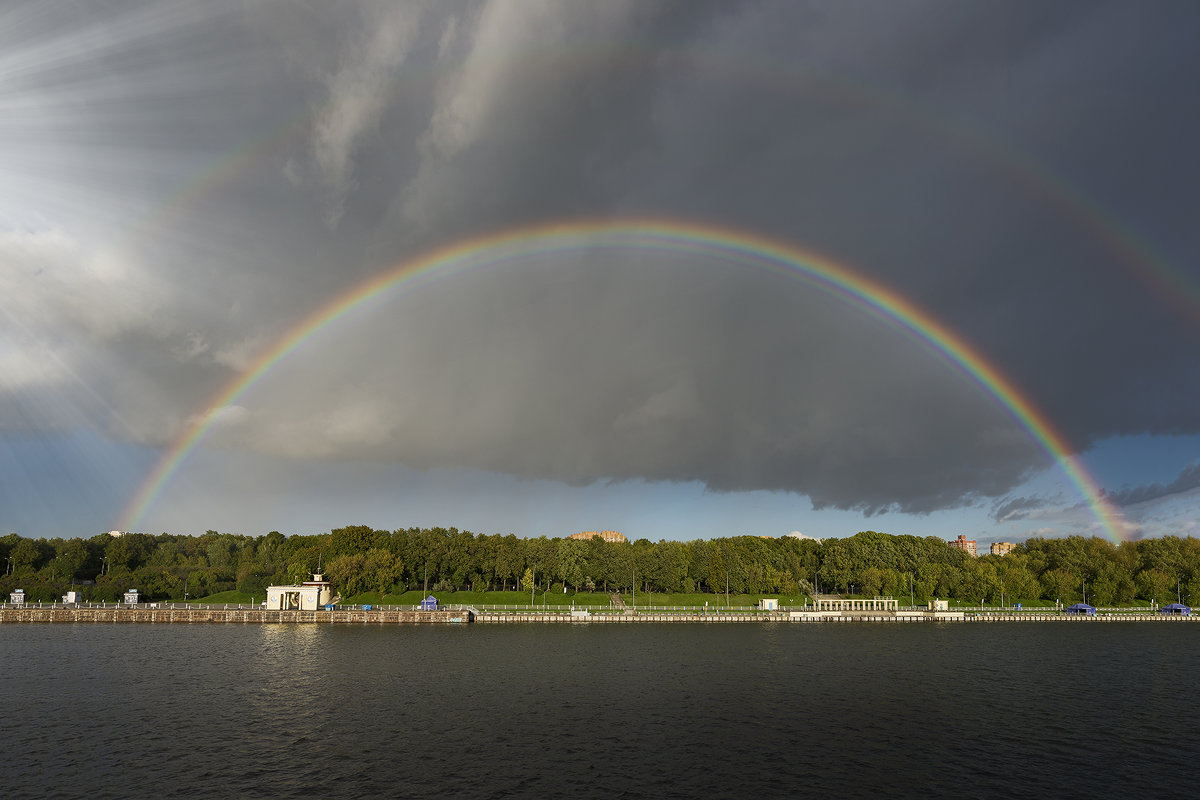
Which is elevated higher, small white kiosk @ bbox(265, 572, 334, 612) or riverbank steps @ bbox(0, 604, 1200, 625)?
small white kiosk @ bbox(265, 572, 334, 612)

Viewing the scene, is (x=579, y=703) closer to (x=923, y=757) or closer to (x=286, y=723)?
(x=286, y=723)

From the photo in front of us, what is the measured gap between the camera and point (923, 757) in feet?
152

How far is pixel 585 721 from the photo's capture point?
54531 mm

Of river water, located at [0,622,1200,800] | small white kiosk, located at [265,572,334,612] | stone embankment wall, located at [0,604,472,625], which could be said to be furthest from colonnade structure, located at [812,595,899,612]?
small white kiosk, located at [265,572,334,612]

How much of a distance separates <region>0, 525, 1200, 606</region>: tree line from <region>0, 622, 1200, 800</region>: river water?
219ft

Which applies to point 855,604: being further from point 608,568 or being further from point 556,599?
point 556,599

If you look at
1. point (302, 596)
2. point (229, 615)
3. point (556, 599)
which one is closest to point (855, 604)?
point (556, 599)

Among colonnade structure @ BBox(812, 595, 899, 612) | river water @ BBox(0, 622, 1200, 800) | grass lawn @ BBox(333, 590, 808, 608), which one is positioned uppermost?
river water @ BBox(0, 622, 1200, 800)

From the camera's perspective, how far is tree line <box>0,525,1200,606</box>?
6565 inches

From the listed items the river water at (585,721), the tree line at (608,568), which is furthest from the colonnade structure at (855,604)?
the river water at (585,721)

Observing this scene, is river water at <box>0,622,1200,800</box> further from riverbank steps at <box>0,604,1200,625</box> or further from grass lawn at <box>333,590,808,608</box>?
grass lawn at <box>333,590,808,608</box>

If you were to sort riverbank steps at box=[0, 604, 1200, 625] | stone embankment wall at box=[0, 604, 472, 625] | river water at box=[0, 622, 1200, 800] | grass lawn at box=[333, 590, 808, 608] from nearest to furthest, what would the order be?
1. river water at box=[0, 622, 1200, 800]
2. stone embankment wall at box=[0, 604, 472, 625]
3. riverbank steps at box=[0, 604, 1200, 625]
4. grass lawn at box=[333, 590, 808, 608]

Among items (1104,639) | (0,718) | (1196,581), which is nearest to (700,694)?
(0,718)

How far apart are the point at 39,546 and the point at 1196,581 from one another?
11821 inches
